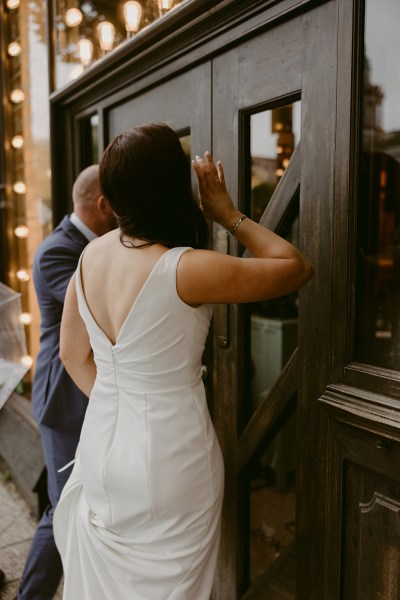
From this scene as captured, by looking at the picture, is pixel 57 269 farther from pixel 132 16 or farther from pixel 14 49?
pixel 14 49

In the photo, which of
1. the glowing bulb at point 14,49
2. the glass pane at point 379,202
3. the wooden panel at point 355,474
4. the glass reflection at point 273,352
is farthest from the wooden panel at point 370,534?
the glowing bulb at point 14,49

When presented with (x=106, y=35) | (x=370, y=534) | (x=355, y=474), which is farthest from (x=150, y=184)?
(x=106, y=35)

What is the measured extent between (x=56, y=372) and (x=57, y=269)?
485 millimetres

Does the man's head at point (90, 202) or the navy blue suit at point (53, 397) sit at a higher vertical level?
the man's head at point (90, 202)

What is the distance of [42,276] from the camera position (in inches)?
101

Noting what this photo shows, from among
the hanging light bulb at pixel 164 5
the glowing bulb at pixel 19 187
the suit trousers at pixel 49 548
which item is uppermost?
the hanging light bulb at pixel 164 5

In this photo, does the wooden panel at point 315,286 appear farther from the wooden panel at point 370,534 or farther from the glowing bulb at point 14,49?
the glowing bulb at point 14,49

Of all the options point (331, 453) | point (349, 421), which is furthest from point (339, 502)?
point (349, 421)

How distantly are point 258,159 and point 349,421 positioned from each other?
9.68 feet

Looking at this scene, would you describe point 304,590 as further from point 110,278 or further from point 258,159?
point 258,159

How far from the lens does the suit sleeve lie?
2543 mm

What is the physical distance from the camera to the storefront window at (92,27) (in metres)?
2.90

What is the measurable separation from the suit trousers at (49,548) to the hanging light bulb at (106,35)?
6.91 ft

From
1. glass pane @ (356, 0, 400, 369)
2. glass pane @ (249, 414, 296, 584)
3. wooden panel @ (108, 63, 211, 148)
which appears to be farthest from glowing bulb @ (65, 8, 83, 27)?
glass pane @ (249, 414, 296, 584)
